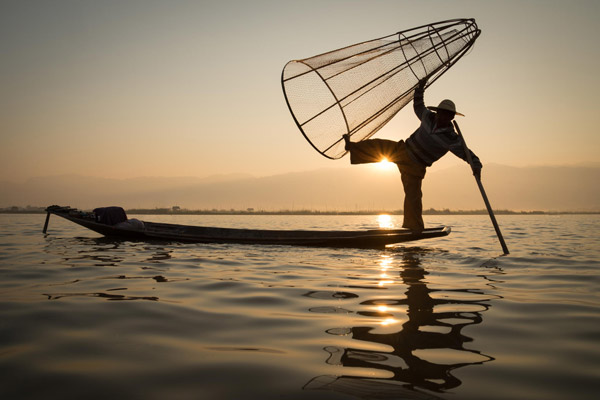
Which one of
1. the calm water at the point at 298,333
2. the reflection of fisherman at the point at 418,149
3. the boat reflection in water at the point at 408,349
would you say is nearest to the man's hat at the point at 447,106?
the reflection of fisherman at the point at 418,149

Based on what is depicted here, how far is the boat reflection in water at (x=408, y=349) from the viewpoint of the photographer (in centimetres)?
226

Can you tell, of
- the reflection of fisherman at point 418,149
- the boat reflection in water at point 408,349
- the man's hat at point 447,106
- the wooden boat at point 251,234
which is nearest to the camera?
the boat reflection in water at point 408,349

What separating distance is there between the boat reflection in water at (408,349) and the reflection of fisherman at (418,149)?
4141 millimetres

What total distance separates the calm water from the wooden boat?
2.85 metres

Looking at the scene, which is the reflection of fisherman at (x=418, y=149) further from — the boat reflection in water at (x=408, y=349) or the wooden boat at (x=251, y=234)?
the boat reflection in water at (x=408, y=349)

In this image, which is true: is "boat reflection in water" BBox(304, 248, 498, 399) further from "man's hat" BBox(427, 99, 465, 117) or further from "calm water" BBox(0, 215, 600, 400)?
"man's hat" BBox(427, 99, 465, 117)

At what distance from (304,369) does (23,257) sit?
7588 millimetres

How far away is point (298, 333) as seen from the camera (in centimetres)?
330

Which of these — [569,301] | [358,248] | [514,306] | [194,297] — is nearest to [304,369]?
[194,297]

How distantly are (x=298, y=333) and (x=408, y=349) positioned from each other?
2.84 feet

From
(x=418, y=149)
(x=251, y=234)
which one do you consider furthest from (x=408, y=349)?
(x=251, y=234)

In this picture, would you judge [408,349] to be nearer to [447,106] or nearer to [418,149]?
[447,106]

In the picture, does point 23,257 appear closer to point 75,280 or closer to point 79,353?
point 75,280

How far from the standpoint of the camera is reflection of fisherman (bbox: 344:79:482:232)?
26.4 ft
